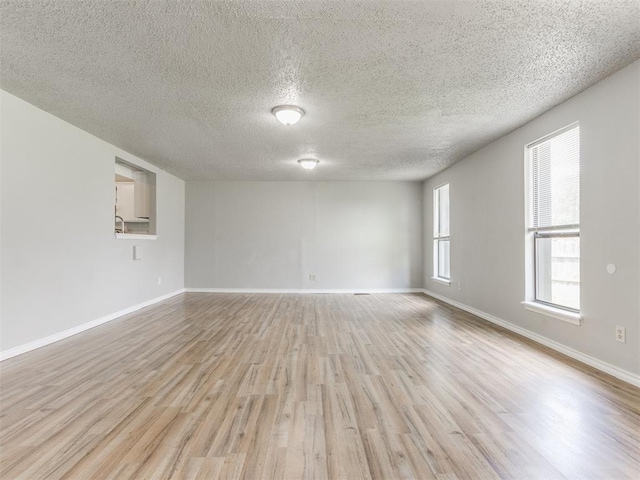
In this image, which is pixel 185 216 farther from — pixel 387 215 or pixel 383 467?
pixel 383 467

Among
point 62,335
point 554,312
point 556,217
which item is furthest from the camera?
point 62,335

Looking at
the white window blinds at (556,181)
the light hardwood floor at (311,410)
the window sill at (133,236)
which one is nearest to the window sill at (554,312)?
the light hardwood floor at (311,410)

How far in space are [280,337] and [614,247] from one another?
10.9 feet

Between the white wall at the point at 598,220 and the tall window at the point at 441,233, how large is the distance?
211 cm

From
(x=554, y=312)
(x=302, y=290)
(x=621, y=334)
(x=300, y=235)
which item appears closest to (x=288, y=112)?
(x=554, y=312)

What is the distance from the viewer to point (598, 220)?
2863 millimetres

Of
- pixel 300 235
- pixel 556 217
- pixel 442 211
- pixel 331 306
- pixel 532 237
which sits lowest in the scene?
pixel 331 306

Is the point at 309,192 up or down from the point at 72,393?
up

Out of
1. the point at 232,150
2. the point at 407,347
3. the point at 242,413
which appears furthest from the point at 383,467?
the point at 232,150

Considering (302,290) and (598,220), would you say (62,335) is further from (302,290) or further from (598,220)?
(598,220)

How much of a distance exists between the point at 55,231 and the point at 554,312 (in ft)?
18.0

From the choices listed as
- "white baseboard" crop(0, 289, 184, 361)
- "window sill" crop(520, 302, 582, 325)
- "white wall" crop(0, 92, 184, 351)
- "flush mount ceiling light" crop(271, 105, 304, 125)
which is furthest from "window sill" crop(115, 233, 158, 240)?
"window sill" crop(520, 302, 582, 325)

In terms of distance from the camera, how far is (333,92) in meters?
3.09

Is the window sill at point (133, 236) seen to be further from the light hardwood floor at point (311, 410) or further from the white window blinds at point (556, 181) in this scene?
the white window blinds at point (556, 181)
